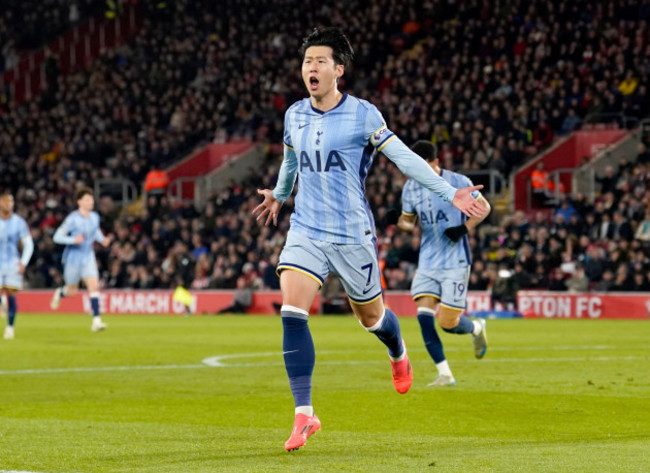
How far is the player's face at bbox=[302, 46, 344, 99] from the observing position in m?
7.71

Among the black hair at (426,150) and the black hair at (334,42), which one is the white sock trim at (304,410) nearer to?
the black hair at (334,42)

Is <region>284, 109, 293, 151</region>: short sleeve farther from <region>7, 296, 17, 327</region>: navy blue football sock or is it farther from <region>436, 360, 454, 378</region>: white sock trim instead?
<region>7, 296, 17, 327</region>: navy blue football sock

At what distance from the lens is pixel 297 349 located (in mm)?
7551

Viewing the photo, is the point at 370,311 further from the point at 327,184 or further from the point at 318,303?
the point at 318,303

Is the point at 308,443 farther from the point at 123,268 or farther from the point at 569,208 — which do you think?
the point at 123,268

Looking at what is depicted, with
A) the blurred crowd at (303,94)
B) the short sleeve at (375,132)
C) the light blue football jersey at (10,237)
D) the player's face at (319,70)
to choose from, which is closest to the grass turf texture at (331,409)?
the light blue football jersey at (10,237)

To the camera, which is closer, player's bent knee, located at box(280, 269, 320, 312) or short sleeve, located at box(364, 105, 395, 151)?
player's bent knee, located at box(280, 269, 320, 312)

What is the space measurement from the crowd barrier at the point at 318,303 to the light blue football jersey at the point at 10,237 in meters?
11.4

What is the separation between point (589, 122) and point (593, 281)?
22.2 ft

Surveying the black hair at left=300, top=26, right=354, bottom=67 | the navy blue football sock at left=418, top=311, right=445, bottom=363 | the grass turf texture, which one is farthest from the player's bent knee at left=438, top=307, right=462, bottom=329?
the black hair at left=300, top=26, right=354, bottom=67

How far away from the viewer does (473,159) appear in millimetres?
32312

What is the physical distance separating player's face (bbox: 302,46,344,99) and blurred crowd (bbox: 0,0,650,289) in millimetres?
19527

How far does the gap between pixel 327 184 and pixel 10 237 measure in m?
13.3

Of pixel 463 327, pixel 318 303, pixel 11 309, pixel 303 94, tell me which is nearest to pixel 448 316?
pixel 463 327
